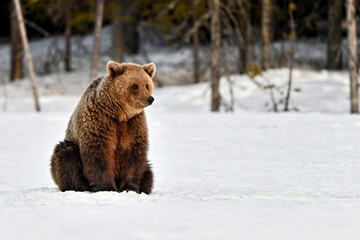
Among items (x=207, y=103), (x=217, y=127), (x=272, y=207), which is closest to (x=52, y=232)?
(x=272, y=207)

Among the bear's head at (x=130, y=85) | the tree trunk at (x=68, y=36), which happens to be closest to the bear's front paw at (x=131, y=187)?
the bear's head at (x=130, y=85)

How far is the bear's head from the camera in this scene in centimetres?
571

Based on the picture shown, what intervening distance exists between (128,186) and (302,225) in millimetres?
1968

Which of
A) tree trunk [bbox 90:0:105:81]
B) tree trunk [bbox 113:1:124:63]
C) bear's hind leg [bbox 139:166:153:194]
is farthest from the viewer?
tree trunk [bbox 113:1:124:63]

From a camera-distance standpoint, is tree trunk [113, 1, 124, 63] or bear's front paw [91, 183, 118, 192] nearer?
bear's front paw [91, 183, 118, 192]

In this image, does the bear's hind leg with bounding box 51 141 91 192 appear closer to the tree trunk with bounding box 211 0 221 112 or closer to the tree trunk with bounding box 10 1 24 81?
the tree trunk with bounding box 211 0 221 112

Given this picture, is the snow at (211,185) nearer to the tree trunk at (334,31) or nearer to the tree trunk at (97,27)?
the tree trunk at (97,27)

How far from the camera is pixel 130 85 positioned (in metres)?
5.79

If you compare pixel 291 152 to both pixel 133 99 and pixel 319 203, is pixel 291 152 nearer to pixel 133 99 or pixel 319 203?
pixel 319 203

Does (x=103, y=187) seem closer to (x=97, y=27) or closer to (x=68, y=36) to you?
(x=97, y=27)

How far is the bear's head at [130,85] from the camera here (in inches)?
225

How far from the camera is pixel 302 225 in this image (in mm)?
4660

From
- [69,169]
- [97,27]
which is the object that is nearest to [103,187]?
[69,169]

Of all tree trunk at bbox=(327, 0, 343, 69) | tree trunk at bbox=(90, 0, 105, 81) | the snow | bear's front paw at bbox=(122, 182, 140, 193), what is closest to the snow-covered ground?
the snow
